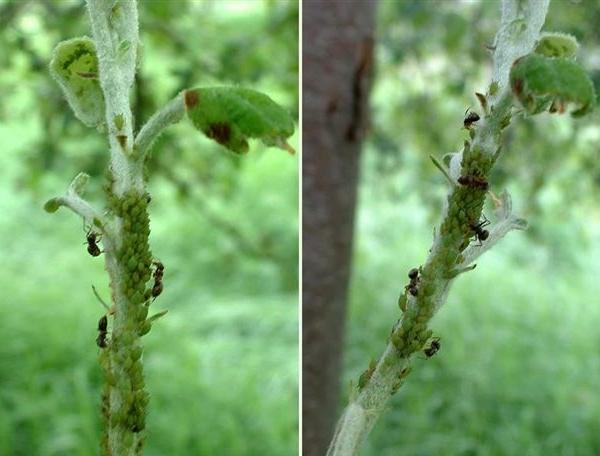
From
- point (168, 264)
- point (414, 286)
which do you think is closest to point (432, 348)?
point (414, 286)

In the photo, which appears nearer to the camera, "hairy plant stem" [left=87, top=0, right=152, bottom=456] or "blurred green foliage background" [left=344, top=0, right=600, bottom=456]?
"hairy plant stem" [left=87, top=0, right=152, bottom=456]

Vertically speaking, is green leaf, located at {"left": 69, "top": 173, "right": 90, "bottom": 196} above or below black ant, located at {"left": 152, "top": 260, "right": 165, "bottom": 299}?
above

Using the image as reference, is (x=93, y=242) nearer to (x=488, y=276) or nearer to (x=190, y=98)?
(x=190, y=98)

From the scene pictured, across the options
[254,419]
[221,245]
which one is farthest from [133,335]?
[221,245]

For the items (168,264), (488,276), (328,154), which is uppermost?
(168,264)

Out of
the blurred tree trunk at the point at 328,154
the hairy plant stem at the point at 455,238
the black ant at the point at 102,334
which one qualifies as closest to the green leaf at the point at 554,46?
the hairy plant stem at the point at 455,238

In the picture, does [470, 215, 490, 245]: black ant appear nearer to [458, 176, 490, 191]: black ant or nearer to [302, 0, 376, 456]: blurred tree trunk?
[458, 176, 490, 191]: black ant

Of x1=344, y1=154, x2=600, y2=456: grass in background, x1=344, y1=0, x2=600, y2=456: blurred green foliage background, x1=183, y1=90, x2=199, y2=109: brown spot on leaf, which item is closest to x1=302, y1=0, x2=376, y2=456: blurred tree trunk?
x1=344, y1=0, x2=600, y2=456: blurred green foliage background
